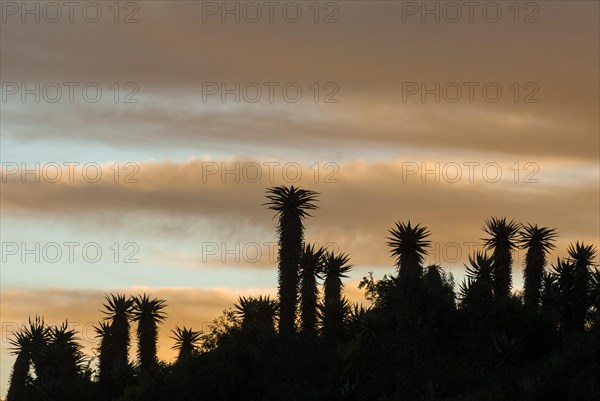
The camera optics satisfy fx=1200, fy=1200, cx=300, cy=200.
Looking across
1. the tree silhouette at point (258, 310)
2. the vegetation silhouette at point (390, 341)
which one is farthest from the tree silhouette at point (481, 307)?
the tree silhouette at point (258, 310)

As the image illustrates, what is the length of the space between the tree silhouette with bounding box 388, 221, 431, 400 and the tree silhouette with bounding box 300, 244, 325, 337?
574 inches

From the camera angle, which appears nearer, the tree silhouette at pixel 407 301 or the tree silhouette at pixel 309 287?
the tree silhouette at pixel 407 301

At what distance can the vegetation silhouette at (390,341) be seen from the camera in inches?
2724

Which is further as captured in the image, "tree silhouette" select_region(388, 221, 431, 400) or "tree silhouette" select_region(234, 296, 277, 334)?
"tree silhouette" select_region(234, 296, 277, 334)

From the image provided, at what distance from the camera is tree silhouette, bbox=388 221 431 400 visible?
226ft

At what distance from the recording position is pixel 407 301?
2734 inches

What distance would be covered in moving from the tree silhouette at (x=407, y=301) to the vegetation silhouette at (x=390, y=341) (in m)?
0.06

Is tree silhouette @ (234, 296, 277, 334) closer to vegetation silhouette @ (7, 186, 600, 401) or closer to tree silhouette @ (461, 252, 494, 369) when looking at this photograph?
vegetation silhouette @ (7, 186, 600, 401)

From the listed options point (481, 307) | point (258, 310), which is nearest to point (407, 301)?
point (481, 307)

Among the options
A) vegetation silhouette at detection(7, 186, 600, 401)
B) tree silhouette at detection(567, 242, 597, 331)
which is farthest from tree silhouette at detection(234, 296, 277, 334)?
tree silhouette at detection(567, 242, 597, 331)

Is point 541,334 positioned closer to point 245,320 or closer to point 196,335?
point 245,320

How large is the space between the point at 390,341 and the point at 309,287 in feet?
31.1

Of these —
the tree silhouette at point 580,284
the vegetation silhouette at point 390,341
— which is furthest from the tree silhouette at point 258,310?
the tree silhouette at point 580,284

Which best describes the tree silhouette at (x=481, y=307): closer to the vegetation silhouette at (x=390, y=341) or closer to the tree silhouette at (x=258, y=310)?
the vegetation silhouette at (x=390, y=341)
